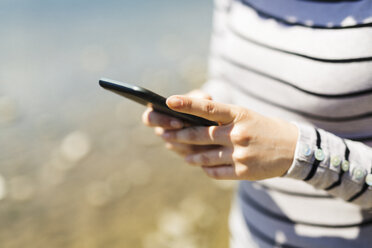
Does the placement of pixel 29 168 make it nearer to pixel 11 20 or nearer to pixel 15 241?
pixel 15 241

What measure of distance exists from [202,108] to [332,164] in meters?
0.35

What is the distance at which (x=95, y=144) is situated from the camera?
369cm

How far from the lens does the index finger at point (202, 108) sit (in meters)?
0.86

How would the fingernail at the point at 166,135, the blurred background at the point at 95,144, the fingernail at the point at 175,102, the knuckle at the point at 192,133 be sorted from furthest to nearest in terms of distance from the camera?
1. the blurred background at the point at 95,144
2. the fingernail at the point at 166,135
3. the knuckle at the point at 192,133
4. the fingernail at the point at 175,102

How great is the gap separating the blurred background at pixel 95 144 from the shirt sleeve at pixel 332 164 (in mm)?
1748

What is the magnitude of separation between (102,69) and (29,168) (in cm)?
198

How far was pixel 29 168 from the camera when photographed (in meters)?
3.36

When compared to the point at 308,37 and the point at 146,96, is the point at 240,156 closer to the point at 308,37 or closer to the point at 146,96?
the point at 146,96

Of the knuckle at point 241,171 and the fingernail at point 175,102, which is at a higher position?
the fingernail at point 175,102

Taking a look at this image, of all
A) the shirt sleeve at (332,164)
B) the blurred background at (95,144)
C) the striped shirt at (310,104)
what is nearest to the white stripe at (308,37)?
the striped shirt at (310,104)

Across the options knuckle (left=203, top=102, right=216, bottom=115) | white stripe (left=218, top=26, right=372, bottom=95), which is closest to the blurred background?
white stripe (left=218, top=26, right=372, bottom=95)

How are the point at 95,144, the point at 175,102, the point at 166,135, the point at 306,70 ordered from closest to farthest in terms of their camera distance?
the point at 175,102
the point at 306,70
the point at 166,135
the point at 95,144

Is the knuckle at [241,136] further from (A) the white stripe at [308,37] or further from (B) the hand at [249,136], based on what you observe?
(A) the white stripe at [308,37]

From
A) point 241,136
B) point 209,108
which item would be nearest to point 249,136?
point 241,136
